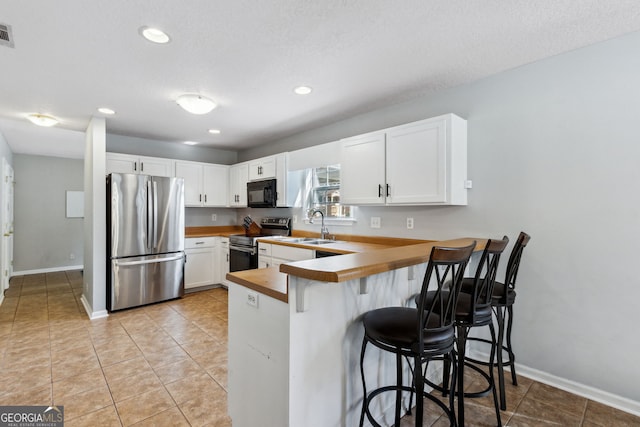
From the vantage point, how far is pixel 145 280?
156 inches

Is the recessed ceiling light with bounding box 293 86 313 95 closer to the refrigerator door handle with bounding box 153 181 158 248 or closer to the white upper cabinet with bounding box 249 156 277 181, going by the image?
the white upper cabinet with bounding box 249 156 277 181

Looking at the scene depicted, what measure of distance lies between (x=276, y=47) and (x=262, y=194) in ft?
8.74

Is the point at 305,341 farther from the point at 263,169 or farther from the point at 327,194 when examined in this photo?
the point at 263,169

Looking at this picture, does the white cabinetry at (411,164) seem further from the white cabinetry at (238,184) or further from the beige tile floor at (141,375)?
the white cabinetry at (238,184)

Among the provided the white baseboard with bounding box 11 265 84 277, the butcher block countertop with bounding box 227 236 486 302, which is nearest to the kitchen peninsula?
the butcher block countertop with bounding box 227 236 486 302

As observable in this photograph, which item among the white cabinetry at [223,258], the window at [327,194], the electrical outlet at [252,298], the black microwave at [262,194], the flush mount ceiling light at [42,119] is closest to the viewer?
the electrical outlet at [252,298]

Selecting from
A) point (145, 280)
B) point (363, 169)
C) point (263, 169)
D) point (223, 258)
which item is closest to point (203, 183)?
point (263, 169)

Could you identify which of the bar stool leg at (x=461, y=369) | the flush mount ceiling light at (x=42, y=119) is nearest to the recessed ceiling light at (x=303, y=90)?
the bar stool leg at (x=461, y=369)

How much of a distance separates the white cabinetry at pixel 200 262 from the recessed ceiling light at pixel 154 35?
3.17m

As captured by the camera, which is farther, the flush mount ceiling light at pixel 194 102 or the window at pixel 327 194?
the window at pixel 327 194

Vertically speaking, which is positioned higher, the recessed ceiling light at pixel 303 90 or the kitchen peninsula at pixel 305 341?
the recessed ceiling light at pixel 303 90

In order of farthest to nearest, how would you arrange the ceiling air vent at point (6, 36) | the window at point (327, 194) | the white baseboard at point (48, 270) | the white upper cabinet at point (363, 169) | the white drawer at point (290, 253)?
the white baseboard at point (48, 270)
the window at point (327, 194)
the white drawer at point (290, 253)
the white upper cabinet at point (363, 169)
the ceiling air vent at point (6, 36)

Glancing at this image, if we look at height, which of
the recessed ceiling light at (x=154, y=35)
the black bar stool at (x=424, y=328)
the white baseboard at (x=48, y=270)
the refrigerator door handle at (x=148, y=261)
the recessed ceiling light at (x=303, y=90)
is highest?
the recessed ceiling light at (x=303, y=90)

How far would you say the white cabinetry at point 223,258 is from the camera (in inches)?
191
